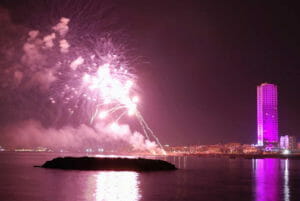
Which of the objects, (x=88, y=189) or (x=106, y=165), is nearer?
(x=88, y=189)

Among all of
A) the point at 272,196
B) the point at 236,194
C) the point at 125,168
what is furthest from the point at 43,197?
the point at 125,168

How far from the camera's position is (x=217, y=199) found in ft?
80.2

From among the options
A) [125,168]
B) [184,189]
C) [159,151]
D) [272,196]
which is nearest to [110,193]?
[184,189]

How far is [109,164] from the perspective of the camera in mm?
55656

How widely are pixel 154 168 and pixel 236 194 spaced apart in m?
29.3

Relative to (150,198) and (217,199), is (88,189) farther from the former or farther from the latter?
(217,199)

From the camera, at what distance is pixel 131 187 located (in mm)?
30031

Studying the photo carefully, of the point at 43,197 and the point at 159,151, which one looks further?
the point at 159,151

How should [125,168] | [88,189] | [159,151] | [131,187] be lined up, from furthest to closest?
[159,151]
[125,168]
[131,187]
[88,189]

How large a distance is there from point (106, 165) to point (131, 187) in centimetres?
2593

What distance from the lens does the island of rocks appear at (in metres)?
54.7

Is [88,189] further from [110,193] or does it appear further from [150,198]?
[150,198]

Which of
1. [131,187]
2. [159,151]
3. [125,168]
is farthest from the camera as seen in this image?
[159,151]

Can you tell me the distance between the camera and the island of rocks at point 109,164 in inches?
2155
